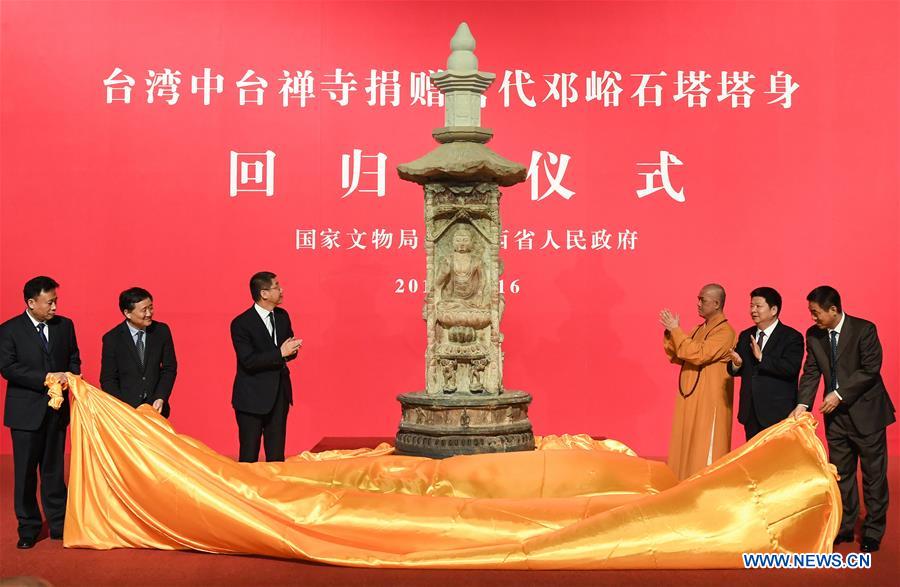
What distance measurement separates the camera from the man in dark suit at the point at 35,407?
459cm

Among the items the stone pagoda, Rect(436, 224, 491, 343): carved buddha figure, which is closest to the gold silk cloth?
the stone pagoda

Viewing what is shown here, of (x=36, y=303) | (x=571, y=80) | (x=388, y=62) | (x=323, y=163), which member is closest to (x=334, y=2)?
(x=388, y=62)

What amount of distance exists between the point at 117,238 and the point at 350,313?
1.45 meters

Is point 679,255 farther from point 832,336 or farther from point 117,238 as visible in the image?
point 117,238

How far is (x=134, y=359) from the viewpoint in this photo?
5.01 meters

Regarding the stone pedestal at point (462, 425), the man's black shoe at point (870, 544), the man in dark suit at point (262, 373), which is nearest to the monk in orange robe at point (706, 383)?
the stone pedestal at point (462, 425)

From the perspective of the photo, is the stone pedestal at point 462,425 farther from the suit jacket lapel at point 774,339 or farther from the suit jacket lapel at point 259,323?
the suit jacket lapel at point 774,339

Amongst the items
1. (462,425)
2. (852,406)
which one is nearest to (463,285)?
(462,425)

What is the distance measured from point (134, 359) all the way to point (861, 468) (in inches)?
118

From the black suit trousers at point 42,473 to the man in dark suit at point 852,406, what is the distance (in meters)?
2.93

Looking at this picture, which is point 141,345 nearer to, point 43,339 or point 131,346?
point 131,346

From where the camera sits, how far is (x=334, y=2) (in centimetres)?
697

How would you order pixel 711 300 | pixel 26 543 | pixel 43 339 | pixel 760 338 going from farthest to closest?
pixel 711 300, pixel 760 338, pixel 43 339, pixel 26 543

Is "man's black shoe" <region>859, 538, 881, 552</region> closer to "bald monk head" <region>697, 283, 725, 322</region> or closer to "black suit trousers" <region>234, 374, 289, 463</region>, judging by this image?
"bald monk head" <region>697, 283, 725, 322</region>
